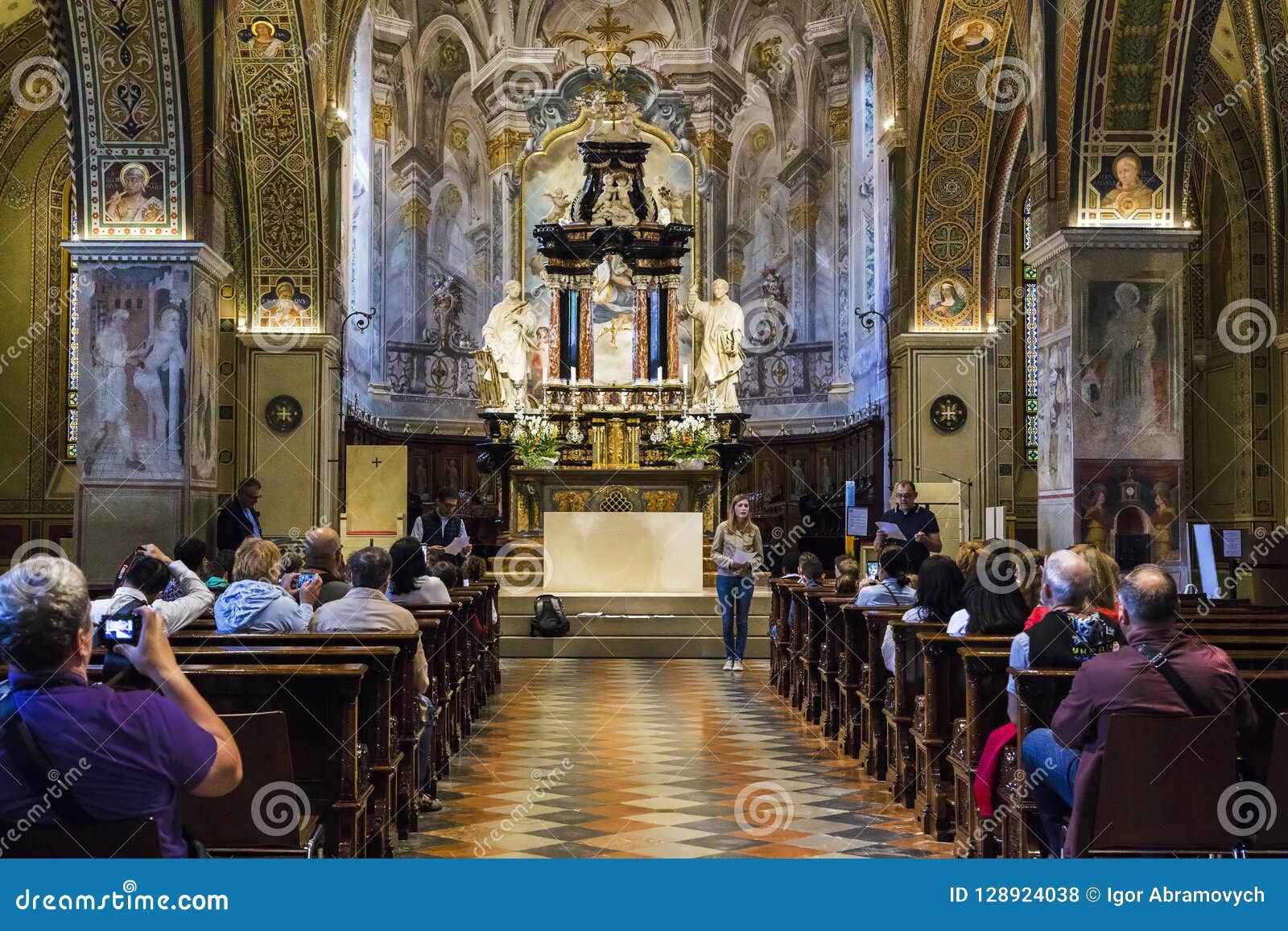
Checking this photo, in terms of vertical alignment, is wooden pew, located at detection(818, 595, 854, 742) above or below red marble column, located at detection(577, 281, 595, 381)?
below

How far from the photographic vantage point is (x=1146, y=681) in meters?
4.25

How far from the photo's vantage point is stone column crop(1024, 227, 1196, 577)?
1204 centimetres

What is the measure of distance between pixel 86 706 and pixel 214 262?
35.6ft

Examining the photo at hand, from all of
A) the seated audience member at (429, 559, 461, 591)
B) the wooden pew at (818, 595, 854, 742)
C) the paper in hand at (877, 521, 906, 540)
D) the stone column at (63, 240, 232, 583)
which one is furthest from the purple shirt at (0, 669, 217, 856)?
the stone column at (63, 240, 232, 583)

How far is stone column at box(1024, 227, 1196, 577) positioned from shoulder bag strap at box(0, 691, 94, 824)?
10.2 meters

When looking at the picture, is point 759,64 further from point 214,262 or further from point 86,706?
point 86,706

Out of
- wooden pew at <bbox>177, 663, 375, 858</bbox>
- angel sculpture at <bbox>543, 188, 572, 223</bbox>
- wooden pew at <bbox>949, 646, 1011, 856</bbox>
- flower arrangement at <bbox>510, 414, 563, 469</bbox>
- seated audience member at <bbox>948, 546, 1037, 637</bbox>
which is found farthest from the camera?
angel sculpture at <bbox>543, 188, 572, 223</bbox>

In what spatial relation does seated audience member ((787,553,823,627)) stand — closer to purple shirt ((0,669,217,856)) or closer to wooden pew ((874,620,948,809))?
wooden pew ((874,620,948,809))

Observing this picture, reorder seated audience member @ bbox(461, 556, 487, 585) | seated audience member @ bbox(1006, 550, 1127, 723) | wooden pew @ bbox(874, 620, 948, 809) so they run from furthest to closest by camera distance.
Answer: seated audience member @ bbox(461, 556, 487, 585) → wooden pew @ bbox(874, 620, 948, 809) → seated audience member @ bbox(1006, 550, 1127, 723)


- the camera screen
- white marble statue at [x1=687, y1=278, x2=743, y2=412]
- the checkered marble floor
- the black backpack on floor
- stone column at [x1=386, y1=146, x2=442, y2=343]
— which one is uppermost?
stone column at [x1=386, y1=146, x2=442, y2=343]

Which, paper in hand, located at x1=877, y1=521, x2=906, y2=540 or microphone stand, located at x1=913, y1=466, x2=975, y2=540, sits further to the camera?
microphone stand, located at x1=913, y1=466, x2=975, y2=540

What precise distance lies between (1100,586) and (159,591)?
3770 millimetres

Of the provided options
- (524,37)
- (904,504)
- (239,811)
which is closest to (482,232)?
(524,37)

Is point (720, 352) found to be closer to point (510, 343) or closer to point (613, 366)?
point (613, 366)
